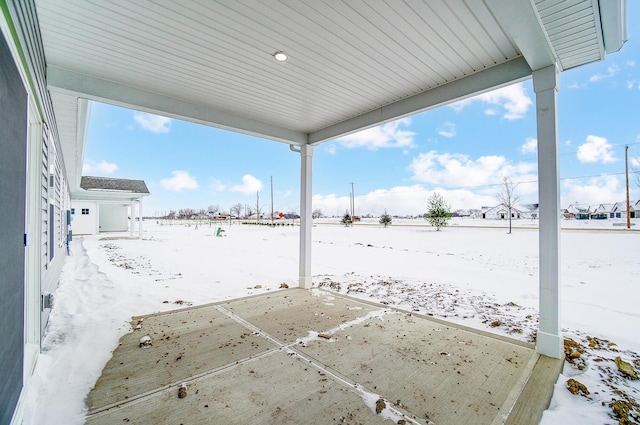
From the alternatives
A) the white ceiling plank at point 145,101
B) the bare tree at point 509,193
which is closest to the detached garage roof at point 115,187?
the white ceiling plank at point 145,101

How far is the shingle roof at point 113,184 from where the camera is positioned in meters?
16.2

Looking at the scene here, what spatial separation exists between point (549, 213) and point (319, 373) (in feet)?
8.59

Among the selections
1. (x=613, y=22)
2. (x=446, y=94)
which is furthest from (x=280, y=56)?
(x=613, y=22)

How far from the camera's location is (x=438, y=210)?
19.5 m

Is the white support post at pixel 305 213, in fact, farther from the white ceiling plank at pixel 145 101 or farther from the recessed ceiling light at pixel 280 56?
the recessed ceiling light at pixel 280 56

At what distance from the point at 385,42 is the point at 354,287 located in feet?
13.9

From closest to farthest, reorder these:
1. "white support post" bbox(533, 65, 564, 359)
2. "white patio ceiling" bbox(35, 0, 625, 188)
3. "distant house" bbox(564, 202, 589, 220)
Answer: "white patio ceiling" bbox(35, 0, 625, 188) < "white support post" bbox(533, 65, 564, 359) < "distant house" bbox(564, 202, 589, 220)

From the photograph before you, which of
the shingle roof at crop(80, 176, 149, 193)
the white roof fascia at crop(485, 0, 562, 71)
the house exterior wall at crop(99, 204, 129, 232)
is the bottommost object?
the house exterior wall at crop(99, 204, 129, 232)

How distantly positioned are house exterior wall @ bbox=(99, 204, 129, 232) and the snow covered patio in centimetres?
2168

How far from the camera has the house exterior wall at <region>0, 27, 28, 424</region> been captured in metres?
1.35

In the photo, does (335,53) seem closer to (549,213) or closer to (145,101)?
(145,101)

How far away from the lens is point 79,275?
5.99 metres

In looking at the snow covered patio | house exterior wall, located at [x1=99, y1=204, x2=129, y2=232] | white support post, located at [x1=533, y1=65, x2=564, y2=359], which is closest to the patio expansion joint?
the snow covered patio

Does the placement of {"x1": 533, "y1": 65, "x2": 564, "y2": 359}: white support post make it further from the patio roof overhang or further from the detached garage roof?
the detached garage roof
